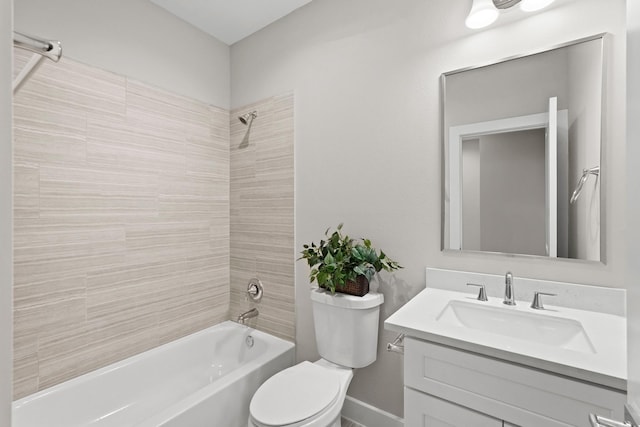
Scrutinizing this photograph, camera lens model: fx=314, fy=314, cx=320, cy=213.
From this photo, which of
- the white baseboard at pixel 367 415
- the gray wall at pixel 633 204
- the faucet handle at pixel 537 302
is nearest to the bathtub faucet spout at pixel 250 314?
the white baseboard at pixel 367 415

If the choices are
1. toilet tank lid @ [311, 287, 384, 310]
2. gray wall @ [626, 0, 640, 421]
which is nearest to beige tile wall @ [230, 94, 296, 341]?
toilet tank lid @ [311, 287, 384, 310]

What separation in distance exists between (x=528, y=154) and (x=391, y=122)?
2.17ft

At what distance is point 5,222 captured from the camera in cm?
36

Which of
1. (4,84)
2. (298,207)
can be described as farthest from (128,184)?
(4,84)

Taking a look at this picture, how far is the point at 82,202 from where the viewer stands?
1675 mm

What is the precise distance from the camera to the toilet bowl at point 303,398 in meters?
1.25

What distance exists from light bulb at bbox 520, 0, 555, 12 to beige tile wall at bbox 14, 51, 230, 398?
155cm

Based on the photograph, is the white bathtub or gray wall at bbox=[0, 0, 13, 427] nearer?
gray wall at bbox=[0, 0, 13, 427]

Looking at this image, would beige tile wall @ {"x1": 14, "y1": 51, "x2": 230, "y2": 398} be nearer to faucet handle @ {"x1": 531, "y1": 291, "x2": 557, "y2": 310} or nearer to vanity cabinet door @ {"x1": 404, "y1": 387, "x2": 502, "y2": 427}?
vanity cabinet door @ {"x1": 404, "y1": 387, "x2": 502, "y2": 427}

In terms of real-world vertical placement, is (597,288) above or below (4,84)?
below

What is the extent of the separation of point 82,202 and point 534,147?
2223 millimetres

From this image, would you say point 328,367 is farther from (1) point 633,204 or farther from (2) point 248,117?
→ (2) point 248,117

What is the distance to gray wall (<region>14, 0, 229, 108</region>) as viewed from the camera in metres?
1.59

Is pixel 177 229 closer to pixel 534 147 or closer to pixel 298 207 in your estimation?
pixel 298 207
